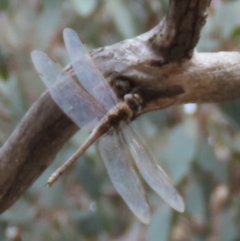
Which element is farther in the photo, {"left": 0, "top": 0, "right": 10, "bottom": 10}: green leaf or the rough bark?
{"left": 0, "top": 0, "right": 10, "bottom": 10}: green leaf

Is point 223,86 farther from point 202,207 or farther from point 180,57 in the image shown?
point 202,207

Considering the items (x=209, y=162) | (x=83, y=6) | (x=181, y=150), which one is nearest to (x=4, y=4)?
(x=83, y=6)

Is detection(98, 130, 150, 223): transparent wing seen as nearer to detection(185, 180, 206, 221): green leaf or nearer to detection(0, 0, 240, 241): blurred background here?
detection(0, 0, 240, 241): blurred background

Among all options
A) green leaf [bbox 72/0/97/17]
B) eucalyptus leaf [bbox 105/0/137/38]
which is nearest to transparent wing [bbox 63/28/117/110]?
green leaf [bbox 72/0/97/17]

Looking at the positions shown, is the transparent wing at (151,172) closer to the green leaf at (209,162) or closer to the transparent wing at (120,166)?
the transparent wing at (120,166)

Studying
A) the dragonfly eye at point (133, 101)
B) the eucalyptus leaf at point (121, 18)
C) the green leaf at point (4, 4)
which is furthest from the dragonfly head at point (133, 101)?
the eucalyptus leaf at point (121, 18)

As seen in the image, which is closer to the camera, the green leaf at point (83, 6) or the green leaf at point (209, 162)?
the green leaf at point (83, 6)
